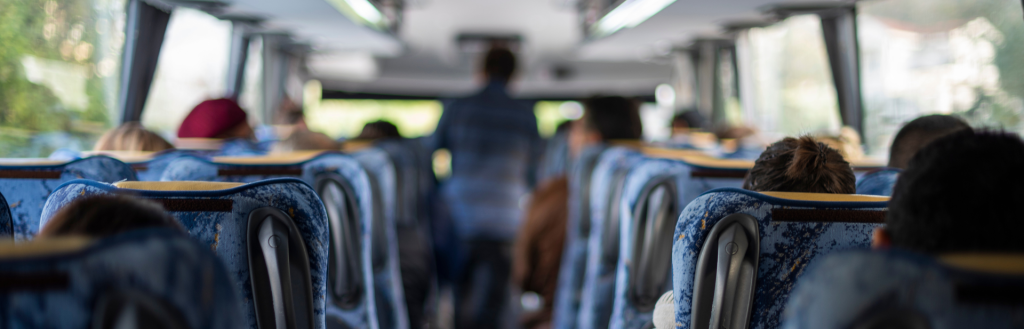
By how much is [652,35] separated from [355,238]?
621 centimetres

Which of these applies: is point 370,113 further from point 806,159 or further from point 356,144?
point 806,159

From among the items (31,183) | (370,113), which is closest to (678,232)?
(31,183)

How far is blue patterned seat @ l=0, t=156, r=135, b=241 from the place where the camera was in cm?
167

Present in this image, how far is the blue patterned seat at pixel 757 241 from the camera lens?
1142 millimetres

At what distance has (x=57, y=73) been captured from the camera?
4.02 metres

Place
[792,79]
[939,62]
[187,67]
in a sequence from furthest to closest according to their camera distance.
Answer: [792,79] → [187,67] → [939,62]

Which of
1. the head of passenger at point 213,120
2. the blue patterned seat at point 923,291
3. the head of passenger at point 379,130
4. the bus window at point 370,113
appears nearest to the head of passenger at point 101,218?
the blue patterned seat at point 923,291

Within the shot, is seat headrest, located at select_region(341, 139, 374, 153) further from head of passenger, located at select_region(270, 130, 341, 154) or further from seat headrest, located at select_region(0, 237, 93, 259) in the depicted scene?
seat headrest, located at select_region(0, 237, 93, 259)

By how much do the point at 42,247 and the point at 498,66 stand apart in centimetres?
308

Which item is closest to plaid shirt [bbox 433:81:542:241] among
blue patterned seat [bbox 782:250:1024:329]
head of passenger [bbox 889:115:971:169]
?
head of passenger [bbox 889:115:971:169]

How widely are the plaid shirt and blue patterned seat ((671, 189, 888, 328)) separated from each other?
8.03 feet

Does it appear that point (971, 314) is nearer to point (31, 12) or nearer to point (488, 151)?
point (488, 151)

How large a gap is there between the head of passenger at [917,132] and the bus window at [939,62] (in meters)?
1.04

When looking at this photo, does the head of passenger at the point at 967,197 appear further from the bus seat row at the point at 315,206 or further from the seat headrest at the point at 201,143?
the seat headrest at the point at 201,143
